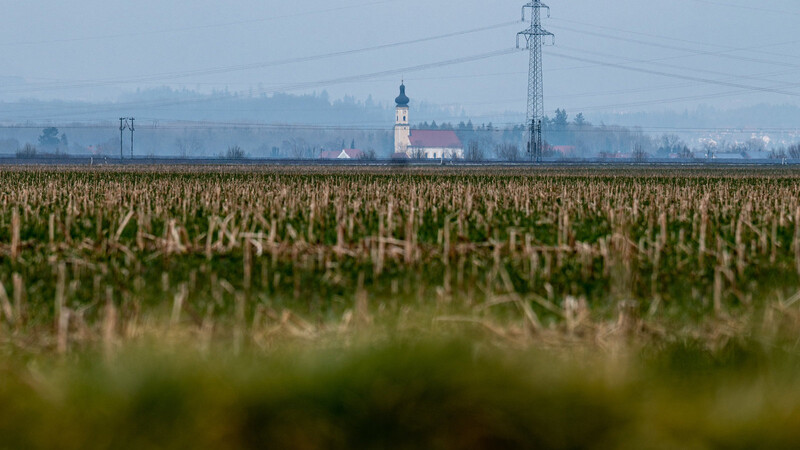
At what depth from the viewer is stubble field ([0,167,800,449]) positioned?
3.97m

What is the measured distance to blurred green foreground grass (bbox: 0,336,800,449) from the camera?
392 centimetres

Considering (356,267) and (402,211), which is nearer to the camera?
(356,267)

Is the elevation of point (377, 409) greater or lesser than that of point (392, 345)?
lesser

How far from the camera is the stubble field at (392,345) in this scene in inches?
156

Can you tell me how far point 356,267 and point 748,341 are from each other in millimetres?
4509

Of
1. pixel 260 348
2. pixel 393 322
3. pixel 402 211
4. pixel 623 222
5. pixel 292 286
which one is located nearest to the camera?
pixel 260 348

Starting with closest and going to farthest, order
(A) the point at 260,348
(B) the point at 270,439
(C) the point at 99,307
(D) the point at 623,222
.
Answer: (B) the point at 270,439, (A) the point at 260,348, (C) the point at 99,307, (D) the point at 623,222

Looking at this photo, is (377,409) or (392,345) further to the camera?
(392,345)

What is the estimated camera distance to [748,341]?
6625mm

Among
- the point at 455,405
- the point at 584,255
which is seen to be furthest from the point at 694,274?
the point at 455,405

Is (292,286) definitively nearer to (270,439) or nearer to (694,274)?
(694,274)

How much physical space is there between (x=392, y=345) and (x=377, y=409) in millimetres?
638

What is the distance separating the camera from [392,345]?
15.1ft

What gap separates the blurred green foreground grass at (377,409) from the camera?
392cm
